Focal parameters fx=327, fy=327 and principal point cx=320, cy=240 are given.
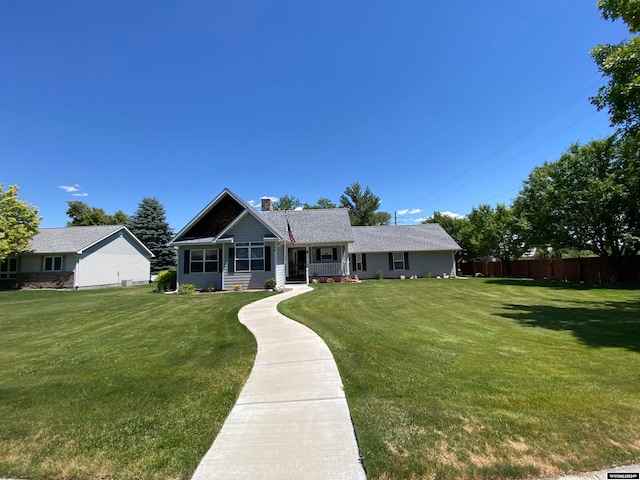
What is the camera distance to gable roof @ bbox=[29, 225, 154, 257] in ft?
89.0

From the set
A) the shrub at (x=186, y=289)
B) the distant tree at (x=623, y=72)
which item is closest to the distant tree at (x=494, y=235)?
the distant tree at (x=623, y=72)

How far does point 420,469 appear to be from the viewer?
2.79 metres

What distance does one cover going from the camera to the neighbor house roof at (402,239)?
27.8 meters

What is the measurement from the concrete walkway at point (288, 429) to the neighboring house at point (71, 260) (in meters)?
28.9

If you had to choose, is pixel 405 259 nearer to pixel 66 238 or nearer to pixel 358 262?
pixel 358 262

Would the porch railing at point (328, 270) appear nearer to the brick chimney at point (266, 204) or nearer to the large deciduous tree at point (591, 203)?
the brick chimney at point (266, 204)

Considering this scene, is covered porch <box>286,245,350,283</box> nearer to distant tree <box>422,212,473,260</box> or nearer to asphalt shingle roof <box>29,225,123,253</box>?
distant tree <box>422,212,473,260</box>

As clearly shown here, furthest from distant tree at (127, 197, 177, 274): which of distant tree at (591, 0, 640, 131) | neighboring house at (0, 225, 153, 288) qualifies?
distant tree at (591, 0, 640, 131)

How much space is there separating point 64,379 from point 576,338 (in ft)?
33.0

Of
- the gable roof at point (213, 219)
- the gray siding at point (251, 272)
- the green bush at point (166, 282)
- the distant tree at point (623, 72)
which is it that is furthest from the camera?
the green bush at point (166, 282)

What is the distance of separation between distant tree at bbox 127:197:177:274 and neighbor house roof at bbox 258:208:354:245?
754 inches

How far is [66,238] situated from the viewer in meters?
28.9

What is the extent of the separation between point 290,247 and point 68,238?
20.2 meters

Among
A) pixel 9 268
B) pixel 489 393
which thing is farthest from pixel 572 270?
pixel 9 268
